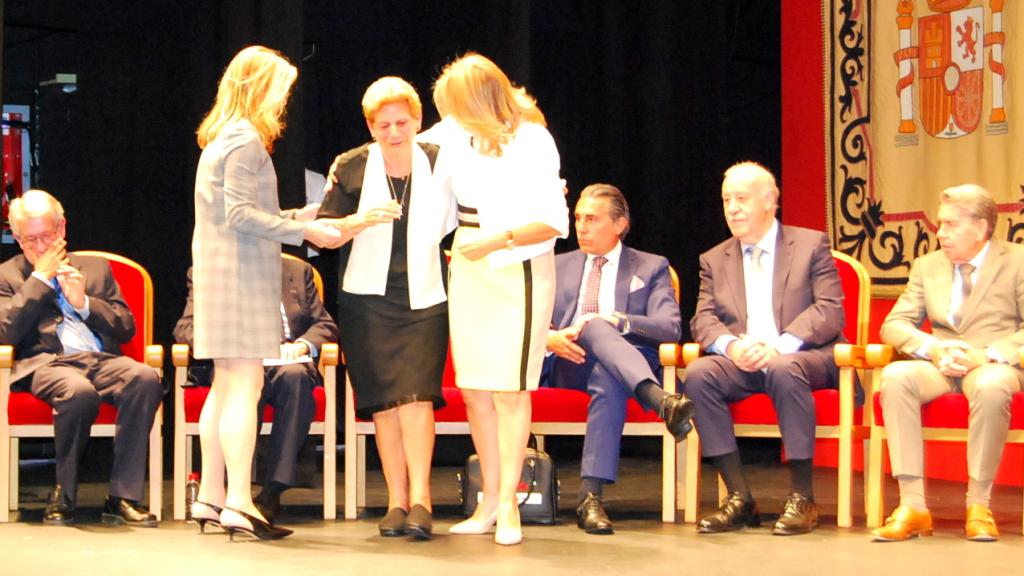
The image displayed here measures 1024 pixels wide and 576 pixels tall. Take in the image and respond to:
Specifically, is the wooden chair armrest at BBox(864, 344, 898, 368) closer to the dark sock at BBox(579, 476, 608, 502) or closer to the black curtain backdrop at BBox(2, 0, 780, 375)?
the dark sock at BBox(579, 476, 608, 502)

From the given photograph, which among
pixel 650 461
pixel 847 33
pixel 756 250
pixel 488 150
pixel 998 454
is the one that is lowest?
pixel 650 461

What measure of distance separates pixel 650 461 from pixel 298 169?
2.21 metres

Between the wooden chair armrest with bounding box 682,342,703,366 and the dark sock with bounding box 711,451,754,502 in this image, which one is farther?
the wooden chair armrest with bounding box 682,342,703,366

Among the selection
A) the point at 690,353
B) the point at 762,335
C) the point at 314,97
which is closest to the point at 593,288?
the point at 690,353

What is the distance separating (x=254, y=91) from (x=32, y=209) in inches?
44.4

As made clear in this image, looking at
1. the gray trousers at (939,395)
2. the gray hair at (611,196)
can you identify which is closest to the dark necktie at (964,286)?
the gray trousers at (939,395)

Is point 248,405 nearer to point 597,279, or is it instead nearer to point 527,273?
point 527,273

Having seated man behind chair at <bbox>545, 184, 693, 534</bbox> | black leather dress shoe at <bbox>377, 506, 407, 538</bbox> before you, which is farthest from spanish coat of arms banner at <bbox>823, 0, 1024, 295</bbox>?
black leather dress shoe at <bbox>377, 506, 407, 538</bbox>

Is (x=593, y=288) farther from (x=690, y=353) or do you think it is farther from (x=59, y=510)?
(x=59, y=510)

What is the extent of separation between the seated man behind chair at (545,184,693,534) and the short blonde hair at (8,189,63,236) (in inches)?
69.3

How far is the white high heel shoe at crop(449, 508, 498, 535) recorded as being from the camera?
4332 mm

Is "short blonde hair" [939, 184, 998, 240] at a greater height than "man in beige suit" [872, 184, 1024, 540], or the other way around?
"short blonde hair" [939, 184, 998, 240]

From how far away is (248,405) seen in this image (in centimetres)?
415

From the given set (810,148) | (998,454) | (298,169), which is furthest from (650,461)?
(998,454)
